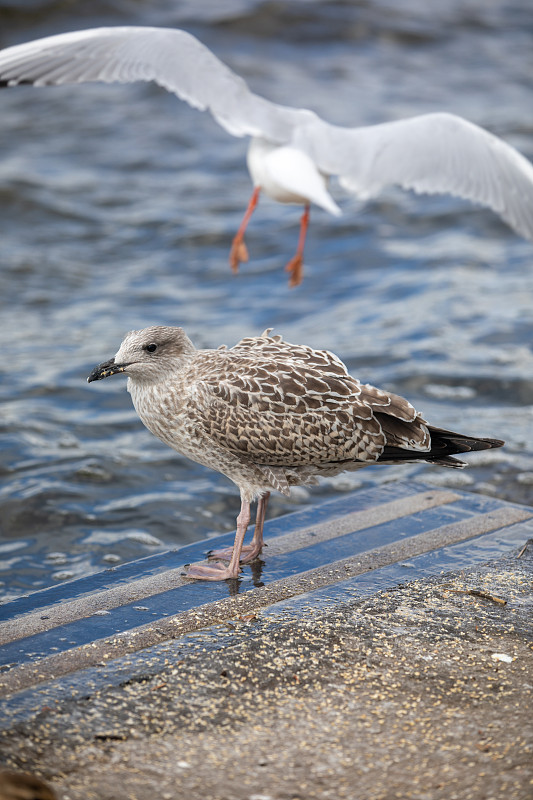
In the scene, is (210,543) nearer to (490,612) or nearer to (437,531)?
(437,531)

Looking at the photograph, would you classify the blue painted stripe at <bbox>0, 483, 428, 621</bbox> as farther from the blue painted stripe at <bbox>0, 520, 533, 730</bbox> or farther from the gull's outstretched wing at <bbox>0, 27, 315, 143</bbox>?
the gull's outstretched wing at <bbox>0, 27, 315, 143</bbox>

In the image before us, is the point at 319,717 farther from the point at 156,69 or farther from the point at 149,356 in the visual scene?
the point at 156,69

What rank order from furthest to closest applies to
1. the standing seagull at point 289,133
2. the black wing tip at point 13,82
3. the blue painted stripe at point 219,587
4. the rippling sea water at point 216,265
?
the rippling sea water at point 216,265 < the standing seagull at point 289,133 < the black wing tip at point 13,82 < the blue painted stripe at point 219,587

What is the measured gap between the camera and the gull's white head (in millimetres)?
4887

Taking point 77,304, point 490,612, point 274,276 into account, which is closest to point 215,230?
point 274,276

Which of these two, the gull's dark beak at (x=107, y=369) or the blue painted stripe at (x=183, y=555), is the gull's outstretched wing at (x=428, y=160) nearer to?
the blue painted stripe at (x=183, y=555)

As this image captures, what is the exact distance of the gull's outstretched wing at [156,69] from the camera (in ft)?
22.9

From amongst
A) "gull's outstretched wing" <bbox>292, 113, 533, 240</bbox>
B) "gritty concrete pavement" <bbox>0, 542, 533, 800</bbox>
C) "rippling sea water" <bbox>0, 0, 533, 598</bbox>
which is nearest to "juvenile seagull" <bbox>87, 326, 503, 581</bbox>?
"gritty concrete pavement" <bbox>0, 542, 533, 800</bbox>

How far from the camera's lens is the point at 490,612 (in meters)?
4.22

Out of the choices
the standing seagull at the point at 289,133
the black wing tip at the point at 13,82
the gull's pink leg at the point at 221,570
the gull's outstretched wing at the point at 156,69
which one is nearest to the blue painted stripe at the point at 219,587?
the gull's pink leg at the point at 221,570

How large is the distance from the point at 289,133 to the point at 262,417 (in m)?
3.00

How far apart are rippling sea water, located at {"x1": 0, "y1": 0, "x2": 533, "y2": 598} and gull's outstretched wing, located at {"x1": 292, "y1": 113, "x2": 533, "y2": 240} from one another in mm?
1775

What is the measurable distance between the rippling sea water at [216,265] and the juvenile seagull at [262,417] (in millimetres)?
1622

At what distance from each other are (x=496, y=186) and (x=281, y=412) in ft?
11.6
